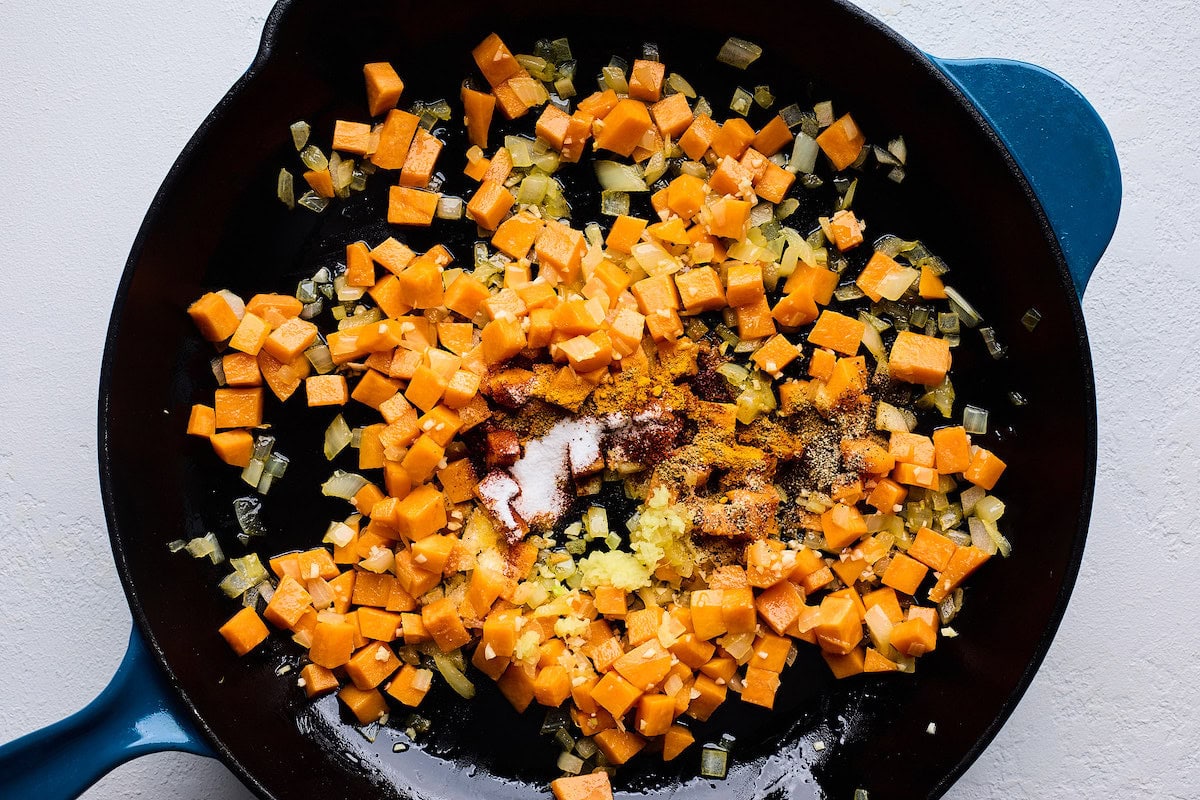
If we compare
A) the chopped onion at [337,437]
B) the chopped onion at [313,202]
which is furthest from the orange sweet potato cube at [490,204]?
the chopped onion at [337,437]

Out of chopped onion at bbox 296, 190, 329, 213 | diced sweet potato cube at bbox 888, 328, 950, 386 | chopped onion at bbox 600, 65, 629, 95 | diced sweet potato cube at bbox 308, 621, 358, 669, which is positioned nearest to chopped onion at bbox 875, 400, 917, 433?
diced sweet potato cube at bbox 888, 328, 950, 386

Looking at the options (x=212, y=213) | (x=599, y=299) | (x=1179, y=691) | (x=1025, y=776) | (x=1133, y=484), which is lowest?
(x=1025, y=776)

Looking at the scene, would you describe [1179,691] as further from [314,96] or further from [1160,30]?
[314,96]

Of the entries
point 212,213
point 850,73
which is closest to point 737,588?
point 850,73

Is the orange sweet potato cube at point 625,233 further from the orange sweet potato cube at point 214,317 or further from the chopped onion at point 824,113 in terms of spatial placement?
the orange sweet potato cube at point 214,317

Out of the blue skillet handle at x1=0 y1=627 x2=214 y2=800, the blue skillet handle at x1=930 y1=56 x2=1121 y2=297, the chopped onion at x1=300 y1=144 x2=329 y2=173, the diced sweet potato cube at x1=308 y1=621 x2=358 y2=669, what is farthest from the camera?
the chopped onion at x1=300 y1=144 x2=329 y2=173

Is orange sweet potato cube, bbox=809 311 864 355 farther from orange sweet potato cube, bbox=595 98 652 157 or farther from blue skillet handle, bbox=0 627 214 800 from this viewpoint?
blue skillet handle, bbox=0 627 214 800
